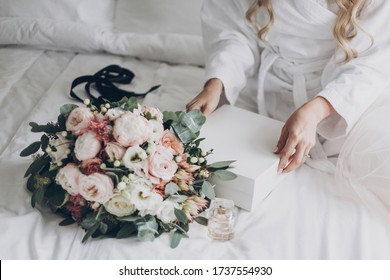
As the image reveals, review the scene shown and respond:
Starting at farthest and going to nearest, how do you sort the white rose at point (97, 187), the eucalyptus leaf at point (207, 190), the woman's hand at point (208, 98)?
the woman's hand at point (208, 98) → the eucalyptus leaf at point (207, 190) → the white rose at point (97, 187)

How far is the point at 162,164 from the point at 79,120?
0.17 meters

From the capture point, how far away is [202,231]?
3.32 feet

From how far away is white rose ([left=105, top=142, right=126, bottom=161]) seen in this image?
0.92m

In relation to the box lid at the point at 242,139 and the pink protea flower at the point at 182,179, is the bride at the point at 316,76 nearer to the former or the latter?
the box lid at the point at 242,139

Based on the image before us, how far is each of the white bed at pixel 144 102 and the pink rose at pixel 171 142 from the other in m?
0.16

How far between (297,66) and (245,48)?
0.16m

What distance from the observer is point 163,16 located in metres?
1.79

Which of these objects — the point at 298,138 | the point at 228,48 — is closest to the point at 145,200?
the point at 298,138

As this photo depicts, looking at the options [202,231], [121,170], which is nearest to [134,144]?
[121,170]

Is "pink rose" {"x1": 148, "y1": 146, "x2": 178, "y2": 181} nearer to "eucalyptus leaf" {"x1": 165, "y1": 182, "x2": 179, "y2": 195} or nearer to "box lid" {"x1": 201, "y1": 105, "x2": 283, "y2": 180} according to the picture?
"eucalyptus leaf" {"x1": 165, "y1": 182, "x2": 179, "y2": 195}

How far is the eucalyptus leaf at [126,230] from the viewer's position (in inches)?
37.9

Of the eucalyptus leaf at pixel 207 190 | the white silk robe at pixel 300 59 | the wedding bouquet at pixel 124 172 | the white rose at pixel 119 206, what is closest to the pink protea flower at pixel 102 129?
the wedding bouquet at pixel 124 172

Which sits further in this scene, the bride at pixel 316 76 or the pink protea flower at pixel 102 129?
the bride at pixel 316 76
